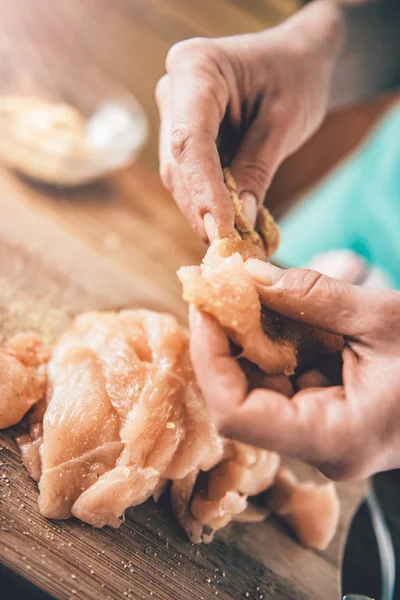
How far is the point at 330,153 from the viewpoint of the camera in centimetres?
347

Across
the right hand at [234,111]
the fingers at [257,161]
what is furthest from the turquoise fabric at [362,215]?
the fingers at [257,161]

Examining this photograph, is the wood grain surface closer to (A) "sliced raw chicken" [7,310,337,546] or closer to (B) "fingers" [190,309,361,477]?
(A) "sliced raw chicken" [7,310,337,546]

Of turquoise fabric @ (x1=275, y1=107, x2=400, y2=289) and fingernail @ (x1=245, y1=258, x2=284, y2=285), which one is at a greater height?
fingernail @ (x1=245, y1=258, x2=284, y2=285)

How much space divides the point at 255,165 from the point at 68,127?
4.66 feet

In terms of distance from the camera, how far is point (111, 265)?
226 cm

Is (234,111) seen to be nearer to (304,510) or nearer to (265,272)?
(265,272)

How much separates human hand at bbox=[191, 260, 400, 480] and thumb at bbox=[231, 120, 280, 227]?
32 centimetres

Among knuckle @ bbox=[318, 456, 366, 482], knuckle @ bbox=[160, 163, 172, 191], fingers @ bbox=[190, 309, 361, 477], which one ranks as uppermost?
knuckle @ bbox=[160, 163, 172, 191]

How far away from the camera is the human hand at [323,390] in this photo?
3.56 feet

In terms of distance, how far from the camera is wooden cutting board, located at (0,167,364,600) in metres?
1.30

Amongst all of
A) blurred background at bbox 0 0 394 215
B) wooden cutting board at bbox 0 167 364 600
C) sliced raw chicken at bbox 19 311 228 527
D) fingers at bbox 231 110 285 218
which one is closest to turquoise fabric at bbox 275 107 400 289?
blurred background at bbox 0 0 394 215

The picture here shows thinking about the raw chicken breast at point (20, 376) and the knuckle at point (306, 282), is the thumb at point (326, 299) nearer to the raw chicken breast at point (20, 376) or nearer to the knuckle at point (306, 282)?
the knuckle at point (306, 282)

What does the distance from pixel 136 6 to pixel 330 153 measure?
1476mm

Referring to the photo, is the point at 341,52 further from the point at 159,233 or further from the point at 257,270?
the point at 257,270
